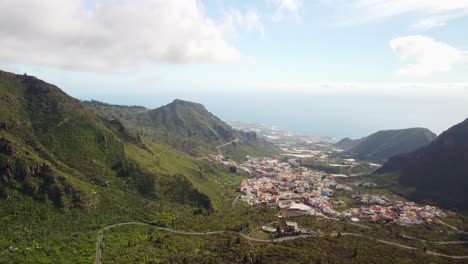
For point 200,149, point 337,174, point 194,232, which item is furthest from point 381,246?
point 200,149

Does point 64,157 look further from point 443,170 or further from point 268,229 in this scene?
point 443,170

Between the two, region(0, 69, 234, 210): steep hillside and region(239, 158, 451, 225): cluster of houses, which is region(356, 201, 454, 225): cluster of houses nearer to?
region(239, 158, 451, 225): cluster of houses

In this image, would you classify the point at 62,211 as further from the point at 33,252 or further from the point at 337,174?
the point at 337,174

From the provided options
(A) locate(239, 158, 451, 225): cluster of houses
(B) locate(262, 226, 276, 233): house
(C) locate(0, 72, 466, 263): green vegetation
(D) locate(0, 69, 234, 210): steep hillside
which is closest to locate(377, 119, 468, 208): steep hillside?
(A) locate(239, 158, 451, 225): cluster of houses

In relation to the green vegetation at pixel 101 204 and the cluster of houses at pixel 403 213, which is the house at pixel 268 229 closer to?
the green vegetation at pixel 101 204

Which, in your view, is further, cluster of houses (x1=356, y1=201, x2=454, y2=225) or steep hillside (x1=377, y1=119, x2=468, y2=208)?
steep hillside (x1=377, y1=119, x2=468, y2=208)

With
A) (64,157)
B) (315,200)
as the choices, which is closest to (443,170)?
(315,200)

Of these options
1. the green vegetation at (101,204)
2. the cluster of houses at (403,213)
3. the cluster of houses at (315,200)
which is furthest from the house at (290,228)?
the cluster of houses at (403,213)
